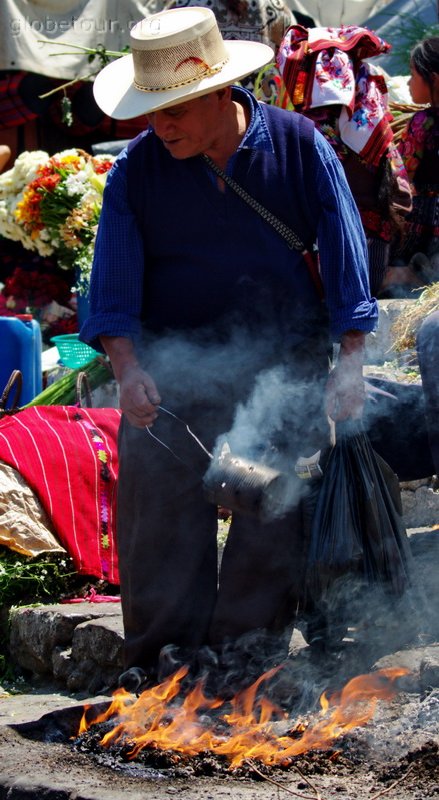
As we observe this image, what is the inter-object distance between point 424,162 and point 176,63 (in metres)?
3.10

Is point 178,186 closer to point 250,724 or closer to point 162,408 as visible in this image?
point 162,408

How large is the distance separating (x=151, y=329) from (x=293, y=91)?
7.34 ft

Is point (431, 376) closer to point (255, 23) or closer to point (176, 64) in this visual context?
point (176, 64)

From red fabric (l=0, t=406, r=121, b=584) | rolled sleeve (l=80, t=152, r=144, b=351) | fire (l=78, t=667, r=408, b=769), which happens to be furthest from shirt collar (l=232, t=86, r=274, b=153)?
red fabric (l=0, t=406, r=121, b=584)

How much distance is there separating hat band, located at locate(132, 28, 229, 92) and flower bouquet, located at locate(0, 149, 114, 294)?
3676 millimetres

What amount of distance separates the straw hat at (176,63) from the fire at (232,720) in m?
1.77

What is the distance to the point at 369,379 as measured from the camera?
3.98 meters

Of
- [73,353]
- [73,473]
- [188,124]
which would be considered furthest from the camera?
[73,353]

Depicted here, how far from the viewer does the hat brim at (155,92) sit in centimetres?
321

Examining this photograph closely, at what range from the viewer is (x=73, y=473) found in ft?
17.1

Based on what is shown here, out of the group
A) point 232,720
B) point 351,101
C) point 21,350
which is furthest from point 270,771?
point 21,350

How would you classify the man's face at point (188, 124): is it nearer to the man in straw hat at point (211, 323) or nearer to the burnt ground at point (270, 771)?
the man in straw hat at point (211, 323)

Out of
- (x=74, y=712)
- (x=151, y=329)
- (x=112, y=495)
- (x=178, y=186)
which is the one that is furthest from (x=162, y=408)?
(x=112, y=495)

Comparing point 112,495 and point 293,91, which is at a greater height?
point 293,91
